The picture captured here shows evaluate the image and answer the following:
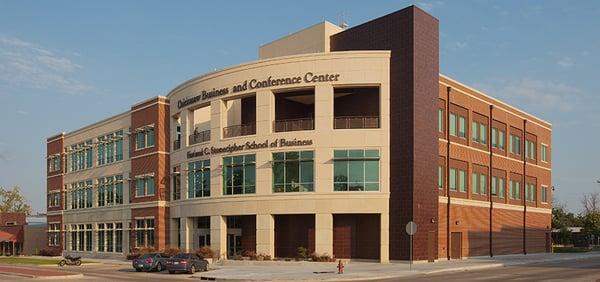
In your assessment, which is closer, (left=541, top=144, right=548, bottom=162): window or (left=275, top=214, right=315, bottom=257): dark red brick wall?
(left=275, top=214, right=315, bottom=257): dark red brick wall

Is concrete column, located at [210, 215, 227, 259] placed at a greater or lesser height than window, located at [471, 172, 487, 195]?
lesser

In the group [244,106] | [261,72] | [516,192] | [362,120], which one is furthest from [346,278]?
[516,192]

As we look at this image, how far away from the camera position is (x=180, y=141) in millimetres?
63188

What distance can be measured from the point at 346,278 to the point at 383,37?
22050mm

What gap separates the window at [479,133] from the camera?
61.5 m

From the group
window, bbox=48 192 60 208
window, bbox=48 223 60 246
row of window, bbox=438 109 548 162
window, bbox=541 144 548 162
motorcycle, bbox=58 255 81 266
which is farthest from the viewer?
window, bbox=48 192 60 208

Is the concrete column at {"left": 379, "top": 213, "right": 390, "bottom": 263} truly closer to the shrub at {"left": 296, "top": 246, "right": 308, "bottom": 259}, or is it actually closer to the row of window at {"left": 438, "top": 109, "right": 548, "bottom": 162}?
the shrub at {"left": 296, "top": 246, "right": 308, "bottom": 259}

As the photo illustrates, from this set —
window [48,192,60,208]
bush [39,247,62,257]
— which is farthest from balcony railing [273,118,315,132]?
window [48,192,60,208]

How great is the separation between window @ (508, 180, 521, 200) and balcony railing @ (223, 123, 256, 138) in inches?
1155

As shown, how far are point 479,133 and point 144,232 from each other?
34.2m

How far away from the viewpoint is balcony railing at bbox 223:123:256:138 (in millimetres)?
55500

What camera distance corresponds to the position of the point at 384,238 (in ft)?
163

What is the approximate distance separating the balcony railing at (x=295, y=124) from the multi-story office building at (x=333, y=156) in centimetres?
13

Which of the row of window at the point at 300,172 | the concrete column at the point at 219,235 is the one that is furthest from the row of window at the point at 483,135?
the concrete column at the point at 219,235
